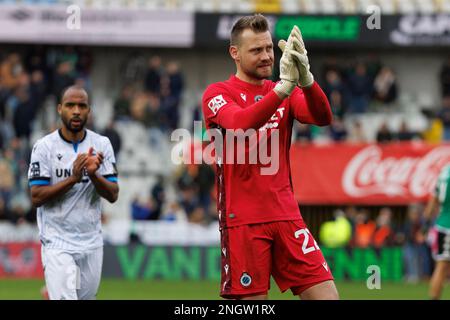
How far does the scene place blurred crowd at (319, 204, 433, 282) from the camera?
2234 centimetres

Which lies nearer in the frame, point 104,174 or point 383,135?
point 104,174

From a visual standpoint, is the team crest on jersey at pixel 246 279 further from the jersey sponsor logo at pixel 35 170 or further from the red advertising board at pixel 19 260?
the red advertising board at pixel 19 260

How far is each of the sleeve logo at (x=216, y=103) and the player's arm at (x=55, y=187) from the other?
1.70m

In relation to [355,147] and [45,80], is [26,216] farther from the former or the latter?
[355,147]

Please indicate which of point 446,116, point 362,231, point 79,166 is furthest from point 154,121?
point 79,166

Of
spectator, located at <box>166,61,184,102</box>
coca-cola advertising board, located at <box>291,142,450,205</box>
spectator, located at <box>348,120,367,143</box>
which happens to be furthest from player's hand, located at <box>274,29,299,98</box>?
spectator, located at <box>166,61,184,102</box>

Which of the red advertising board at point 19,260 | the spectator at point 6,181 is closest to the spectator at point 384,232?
the red advertising board at point 19,260

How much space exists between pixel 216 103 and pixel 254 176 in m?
0.55

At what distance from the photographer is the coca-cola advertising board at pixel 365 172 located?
23.3m

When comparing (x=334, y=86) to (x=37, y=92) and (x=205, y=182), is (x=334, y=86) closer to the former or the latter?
(x=205, y=182)

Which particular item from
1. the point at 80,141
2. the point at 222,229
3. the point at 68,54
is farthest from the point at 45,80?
the point at 222,229

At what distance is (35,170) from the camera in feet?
28.1

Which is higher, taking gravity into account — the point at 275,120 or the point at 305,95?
the point at 305,95
